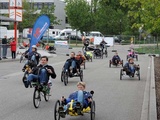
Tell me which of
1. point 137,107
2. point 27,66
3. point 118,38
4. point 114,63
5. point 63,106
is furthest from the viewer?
point 118,38

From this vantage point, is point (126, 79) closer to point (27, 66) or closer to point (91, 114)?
point (27, 66)

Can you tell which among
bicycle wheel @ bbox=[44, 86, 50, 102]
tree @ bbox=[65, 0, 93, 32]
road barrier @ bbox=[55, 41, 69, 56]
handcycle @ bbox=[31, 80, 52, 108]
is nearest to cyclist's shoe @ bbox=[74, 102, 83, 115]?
handcycle @ bbox=[31, 80, 52, 108]

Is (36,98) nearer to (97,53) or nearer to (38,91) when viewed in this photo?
(38,91)

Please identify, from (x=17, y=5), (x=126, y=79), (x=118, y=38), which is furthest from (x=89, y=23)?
(x=126, y=79)

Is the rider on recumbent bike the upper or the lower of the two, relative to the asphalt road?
upper

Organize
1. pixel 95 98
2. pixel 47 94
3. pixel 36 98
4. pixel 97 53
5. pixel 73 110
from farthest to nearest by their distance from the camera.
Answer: pixel 97 53 → pixel 95 98 → pixel 47 94 → pixel 36 98 → pixel 73 110

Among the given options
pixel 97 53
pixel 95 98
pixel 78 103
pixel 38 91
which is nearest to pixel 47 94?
pixel 38 91

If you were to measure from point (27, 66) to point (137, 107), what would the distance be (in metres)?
6.08

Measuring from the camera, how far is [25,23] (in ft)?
274

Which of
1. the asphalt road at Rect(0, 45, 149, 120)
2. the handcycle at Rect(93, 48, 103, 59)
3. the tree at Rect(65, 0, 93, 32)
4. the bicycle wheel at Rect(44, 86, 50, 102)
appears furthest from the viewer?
the tree at Rect(65, 0, 93, 32)

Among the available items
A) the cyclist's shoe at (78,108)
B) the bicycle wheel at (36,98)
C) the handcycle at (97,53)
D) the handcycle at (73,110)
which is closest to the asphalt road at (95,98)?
the bicycle wheel at (36,98)

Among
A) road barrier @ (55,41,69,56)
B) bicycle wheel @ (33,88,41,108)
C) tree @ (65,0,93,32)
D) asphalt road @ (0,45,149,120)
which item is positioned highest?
tree @ (65,0,93,32)

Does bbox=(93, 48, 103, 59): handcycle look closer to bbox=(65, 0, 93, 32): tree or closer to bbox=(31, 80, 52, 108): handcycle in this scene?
bbox=(31, 80, 52, 108): handcycle

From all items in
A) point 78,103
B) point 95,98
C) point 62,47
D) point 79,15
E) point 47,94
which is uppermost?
point 79,15
